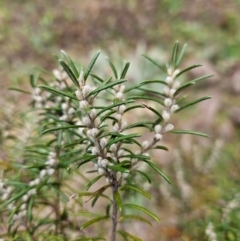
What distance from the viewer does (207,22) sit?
388 cm

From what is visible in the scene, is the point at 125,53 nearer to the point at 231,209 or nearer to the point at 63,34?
the point at 63,34

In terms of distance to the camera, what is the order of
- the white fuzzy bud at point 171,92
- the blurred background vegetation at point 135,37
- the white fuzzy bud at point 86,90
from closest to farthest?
1. the white fuzzy bud at point 86,90
2. the white fuzzy bud at point 171,92
3. the blurred background vegetation at point 135,37

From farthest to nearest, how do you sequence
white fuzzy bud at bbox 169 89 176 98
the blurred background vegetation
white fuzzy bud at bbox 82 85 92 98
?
1. the blurred background vegetation
2. white fuzzy bud at bbox 169 89 176 98
3. white fuzzy bud at bbox 82 85 92 98

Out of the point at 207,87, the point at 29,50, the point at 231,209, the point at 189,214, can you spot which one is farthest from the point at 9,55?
the point at 231,209

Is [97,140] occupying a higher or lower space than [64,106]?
lower

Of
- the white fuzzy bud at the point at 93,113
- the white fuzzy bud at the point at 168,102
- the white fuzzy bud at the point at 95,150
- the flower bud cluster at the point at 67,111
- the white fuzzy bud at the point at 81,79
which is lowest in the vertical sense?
the white fuzzy bud at the point at 95,150

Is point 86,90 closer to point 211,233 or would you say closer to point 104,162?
point 104,162

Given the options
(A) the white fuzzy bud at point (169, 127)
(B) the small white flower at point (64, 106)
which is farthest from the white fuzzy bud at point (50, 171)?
(A) the white fuzzy bud at point (169, 127)

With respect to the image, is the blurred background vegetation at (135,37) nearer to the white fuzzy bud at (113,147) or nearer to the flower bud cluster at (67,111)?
the flower bud cluster at (67,111)

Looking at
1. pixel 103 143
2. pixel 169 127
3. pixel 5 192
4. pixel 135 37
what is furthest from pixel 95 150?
pixel 135 37

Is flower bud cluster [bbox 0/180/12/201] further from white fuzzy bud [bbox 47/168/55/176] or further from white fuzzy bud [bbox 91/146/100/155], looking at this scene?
white fuzzy bud [bbox 91/146/100/155]

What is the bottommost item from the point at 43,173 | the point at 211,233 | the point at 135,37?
the point at 211,233

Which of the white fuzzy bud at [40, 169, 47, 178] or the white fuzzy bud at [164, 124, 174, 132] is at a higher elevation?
the white fuzzy bud at [164, 124, 174, 132]

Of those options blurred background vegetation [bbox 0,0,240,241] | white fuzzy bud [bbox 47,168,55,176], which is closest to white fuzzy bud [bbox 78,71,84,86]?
white fuzzy bud [bbox 47,168,55,176]
